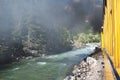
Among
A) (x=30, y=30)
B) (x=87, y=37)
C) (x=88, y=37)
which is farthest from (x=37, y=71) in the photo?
(x=88, y=37)

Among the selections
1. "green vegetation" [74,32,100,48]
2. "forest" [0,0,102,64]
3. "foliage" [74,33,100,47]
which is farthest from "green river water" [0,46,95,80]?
"foliage" [74,33,100,47]

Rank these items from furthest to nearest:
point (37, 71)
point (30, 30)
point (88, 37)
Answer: point (88, 37) → point (30, 30) → point (37, 71)

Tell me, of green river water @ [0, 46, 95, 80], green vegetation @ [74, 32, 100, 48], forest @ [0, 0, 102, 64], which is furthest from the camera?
green vegetation @ [74, 32, 100, 48]

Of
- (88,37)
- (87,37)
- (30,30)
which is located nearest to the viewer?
(30,30)

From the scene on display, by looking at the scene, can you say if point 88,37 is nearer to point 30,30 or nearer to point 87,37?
point 87,37

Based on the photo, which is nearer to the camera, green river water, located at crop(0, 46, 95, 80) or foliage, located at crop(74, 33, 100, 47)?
green river water, located at crop(0, 46, 95, 80)

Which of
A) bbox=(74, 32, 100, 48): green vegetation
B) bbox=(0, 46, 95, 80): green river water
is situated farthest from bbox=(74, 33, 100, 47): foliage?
bbox=(0, 46, 95, 80): green river water

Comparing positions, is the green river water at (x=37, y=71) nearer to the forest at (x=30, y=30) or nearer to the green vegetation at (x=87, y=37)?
the forest at (x=30, y=30)

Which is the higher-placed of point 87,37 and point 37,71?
point 37,71

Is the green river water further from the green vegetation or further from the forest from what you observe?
the green vegetation

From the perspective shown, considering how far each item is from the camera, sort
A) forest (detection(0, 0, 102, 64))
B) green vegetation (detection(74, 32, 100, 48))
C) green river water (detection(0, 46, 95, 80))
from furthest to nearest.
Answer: green vegetation (detection(74, 32, 100, 48)) < forest (detection(0, 0, 102, 64)) < green river water (detection(0, 46, 95, 80))

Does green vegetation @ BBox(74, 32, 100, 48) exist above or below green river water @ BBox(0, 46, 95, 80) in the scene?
below

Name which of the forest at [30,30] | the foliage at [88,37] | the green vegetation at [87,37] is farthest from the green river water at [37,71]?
the foliage at [88,37]

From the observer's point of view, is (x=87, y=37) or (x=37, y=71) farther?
(x=87, y=37)
